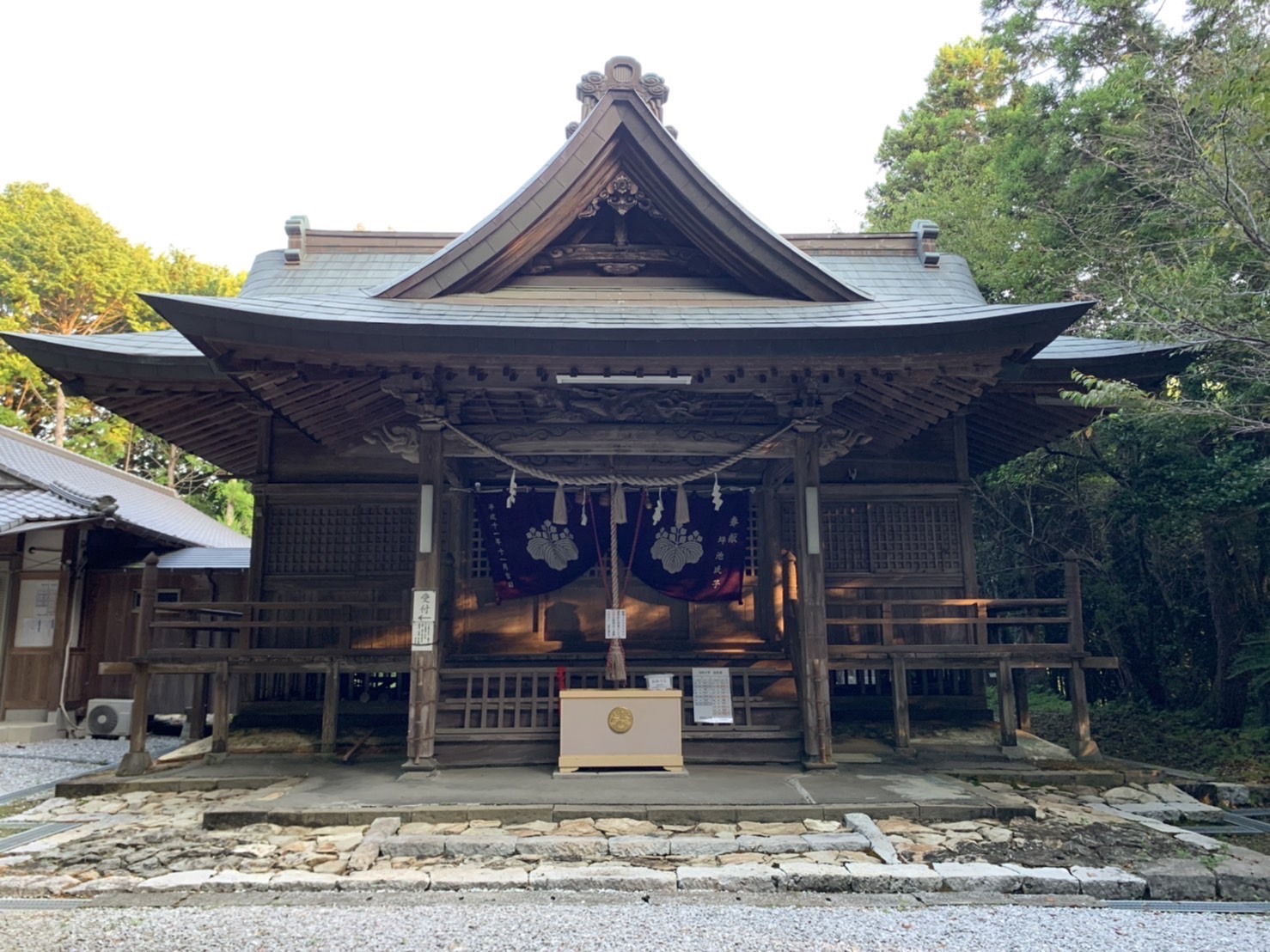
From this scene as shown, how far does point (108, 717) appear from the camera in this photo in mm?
12984

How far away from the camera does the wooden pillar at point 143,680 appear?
833 cm

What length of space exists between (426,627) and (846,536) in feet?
16.3

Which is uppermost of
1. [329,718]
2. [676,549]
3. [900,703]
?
[676,549]

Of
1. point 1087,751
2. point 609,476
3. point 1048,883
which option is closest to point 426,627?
point 609,476

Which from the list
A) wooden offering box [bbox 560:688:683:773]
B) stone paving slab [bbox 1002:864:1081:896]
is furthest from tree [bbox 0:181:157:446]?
stone paving slab [bbox 1002:864:1081:896]

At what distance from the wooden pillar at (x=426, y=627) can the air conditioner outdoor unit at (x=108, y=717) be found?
7.40 meters

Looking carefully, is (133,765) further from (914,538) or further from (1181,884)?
(1181,884)

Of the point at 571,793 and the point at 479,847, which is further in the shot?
the point at 571,793

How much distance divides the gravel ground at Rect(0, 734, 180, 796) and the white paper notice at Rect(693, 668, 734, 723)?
7005 mm

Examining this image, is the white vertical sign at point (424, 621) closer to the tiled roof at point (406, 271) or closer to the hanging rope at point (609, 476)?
the hanging rope at point (609, 476)

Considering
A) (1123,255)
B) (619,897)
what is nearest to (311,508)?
(619,897)

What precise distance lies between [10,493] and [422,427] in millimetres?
8668

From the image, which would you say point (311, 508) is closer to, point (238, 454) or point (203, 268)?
point (238, 454)

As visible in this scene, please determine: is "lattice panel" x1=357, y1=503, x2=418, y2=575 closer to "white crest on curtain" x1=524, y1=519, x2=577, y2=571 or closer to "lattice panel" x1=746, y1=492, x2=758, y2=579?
"white crest on curtain" x1=524, y1=519, x2=577, y2=571
